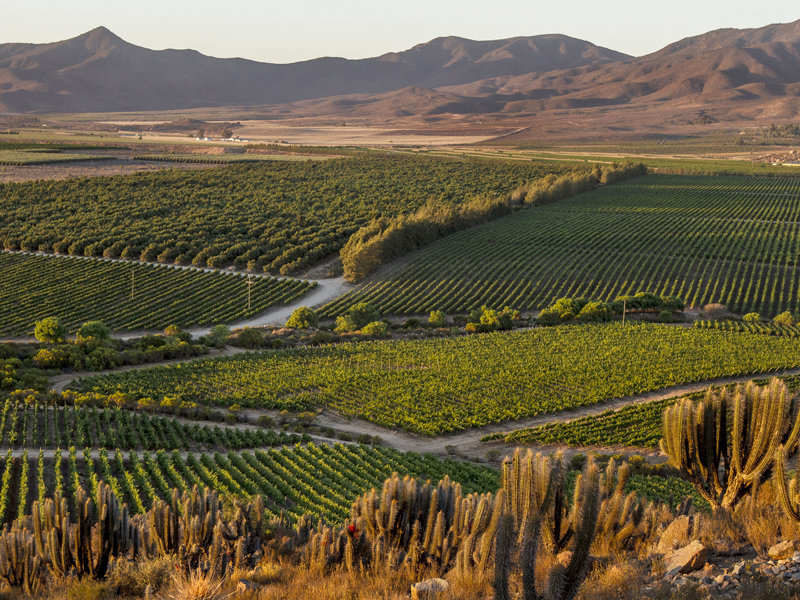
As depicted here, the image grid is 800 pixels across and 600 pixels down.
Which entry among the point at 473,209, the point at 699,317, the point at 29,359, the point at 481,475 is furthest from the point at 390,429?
the point at 473,209

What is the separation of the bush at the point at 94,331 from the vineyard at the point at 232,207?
28.3 meters

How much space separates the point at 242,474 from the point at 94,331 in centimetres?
3118

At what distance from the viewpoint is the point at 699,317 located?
2714 inches

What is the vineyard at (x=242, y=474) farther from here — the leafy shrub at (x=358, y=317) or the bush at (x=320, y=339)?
the leafy shrub at (x=358, y=317)

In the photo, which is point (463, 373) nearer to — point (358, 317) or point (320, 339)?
point (320, 339)

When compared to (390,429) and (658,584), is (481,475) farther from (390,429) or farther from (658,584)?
(658,584)

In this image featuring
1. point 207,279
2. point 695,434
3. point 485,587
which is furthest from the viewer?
point 207,279

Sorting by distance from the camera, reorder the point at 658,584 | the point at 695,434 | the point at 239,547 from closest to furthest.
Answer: the point at 658,584 → the point at 239,547 → the point at 695,434


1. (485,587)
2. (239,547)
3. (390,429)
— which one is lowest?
(390,429)

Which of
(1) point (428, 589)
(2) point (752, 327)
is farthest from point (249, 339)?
(1) point (428, 589)

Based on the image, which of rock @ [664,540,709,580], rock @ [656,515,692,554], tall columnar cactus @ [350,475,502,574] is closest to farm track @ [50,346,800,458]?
tall columnar cactus @ [350,475,502,574]

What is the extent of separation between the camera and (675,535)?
51.4 ft

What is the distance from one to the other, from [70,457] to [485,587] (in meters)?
23.5

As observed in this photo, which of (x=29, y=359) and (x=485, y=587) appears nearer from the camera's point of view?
(x=485, y=587)
